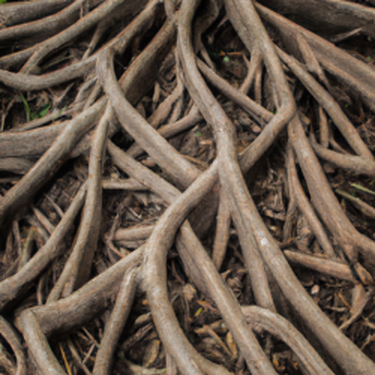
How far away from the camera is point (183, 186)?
3.00 meters

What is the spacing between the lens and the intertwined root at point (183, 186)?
234 cm

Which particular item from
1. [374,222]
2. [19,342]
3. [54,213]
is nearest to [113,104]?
[54,213]

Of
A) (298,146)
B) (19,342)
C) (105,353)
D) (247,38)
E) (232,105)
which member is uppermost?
(247,38)

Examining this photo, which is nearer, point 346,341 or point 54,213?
point 346,341

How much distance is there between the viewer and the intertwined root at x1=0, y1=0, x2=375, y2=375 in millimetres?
2344

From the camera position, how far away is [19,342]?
2406 mm

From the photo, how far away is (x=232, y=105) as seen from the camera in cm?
363

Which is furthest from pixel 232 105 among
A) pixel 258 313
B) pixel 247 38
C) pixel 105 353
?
pixel 105 353

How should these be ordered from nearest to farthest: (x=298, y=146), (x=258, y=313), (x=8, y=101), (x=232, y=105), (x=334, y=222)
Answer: (x=258, y=313) → (x=334, y=222) → (x=298, y=146) → (x=232, y=105) → (x=8, y=101)

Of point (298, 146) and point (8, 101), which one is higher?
point (8, 101)

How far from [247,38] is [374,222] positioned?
8.54ft

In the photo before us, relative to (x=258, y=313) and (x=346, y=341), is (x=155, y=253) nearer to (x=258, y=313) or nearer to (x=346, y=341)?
(x=258, y=313)

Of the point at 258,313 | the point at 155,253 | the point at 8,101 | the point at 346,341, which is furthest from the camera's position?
the point at 8,101

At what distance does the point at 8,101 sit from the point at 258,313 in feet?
12.4
